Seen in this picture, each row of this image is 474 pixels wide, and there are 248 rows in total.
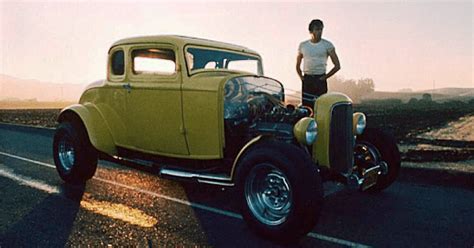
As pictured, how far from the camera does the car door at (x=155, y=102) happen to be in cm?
504

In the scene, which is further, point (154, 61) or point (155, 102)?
point (154, 61)

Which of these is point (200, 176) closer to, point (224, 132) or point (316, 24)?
point (224, 132)

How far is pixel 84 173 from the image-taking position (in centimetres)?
601

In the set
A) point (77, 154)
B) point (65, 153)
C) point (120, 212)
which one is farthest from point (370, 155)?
point (65, 153)

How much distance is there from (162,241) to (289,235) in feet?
3.85

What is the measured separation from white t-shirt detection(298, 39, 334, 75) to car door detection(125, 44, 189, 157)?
200 cm

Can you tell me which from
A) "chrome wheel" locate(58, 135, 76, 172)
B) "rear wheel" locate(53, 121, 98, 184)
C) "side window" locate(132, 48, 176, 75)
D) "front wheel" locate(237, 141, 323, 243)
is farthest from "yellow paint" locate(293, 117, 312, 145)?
"chrome wheel" locate(58, 135, 76, 172)

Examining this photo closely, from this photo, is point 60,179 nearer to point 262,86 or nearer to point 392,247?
point 262,86

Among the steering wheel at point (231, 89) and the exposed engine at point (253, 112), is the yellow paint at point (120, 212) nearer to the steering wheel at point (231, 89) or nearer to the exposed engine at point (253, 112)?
the exposed engine at point (253, 112)

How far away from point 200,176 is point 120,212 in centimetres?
103

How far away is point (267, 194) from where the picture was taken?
13.2 ft

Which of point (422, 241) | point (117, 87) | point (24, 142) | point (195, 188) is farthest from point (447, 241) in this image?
point (24, 142)

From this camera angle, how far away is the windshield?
204 inches

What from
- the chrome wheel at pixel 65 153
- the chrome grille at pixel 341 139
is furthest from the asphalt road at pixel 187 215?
the chrome grille at pixel 341 139
